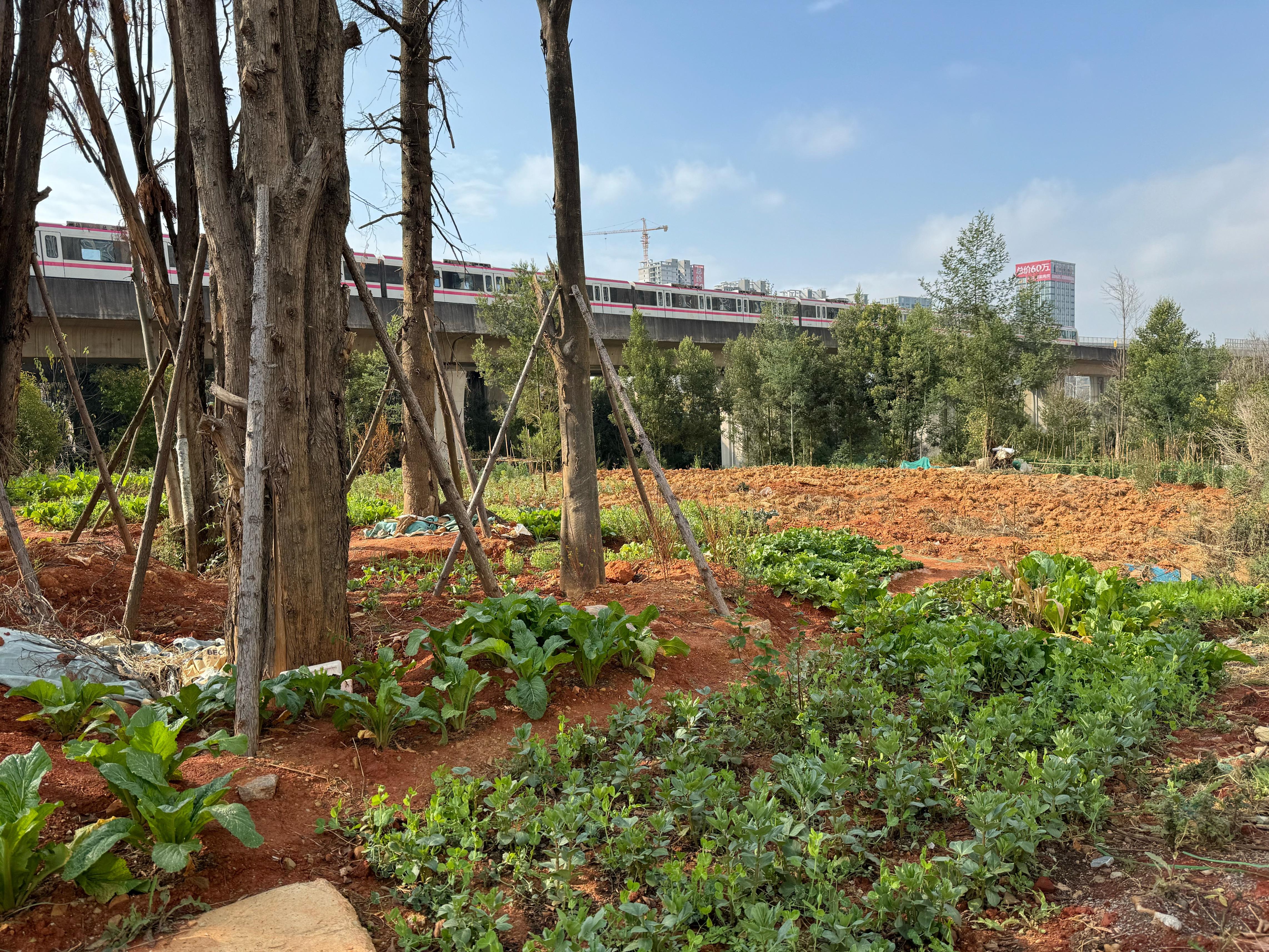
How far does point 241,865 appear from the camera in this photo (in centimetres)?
234

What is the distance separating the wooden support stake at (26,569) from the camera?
4.06 meters

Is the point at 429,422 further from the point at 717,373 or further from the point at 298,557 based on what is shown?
the point at 717,373

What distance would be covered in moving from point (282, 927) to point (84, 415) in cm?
Result: 483

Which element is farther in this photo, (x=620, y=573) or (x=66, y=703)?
(x=620, y=573)

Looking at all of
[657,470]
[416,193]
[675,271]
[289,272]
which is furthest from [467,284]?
[675,271]

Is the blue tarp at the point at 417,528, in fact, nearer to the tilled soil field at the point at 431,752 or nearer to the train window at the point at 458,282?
the tilled soil field at the point at 431,752

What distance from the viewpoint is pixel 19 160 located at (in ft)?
16.8

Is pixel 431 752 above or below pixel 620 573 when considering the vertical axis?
below

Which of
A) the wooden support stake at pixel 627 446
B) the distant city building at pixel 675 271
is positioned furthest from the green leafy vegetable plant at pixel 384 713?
the distant city building at pixel 675 271

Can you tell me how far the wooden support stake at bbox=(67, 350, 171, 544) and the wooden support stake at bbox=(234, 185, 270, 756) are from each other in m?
1.93

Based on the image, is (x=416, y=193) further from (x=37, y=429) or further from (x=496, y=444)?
(x=37, y=429)

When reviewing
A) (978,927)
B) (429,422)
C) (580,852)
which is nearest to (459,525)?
(580,852)

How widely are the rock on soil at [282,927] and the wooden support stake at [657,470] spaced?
9.85 feet

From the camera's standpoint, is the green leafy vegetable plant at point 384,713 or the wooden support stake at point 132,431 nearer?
the green leafy vegetable plant at point 384,713
